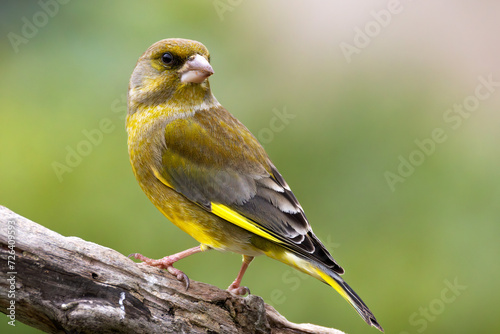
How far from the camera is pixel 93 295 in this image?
297 centimetres

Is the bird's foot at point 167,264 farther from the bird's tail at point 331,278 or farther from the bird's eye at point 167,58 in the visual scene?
the bird's eye at point 167,58

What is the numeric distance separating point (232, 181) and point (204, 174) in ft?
0.54

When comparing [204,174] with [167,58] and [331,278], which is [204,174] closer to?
[167,58]

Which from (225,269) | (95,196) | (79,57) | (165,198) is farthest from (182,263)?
(79,57)

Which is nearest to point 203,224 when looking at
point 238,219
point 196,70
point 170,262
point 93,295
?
point 238,219

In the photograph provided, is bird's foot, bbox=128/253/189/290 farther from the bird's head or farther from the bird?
the bird's head

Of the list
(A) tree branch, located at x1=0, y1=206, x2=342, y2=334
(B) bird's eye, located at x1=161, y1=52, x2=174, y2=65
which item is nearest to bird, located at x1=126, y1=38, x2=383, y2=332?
(B) bird's eye, located at x1=161, y1=52, x2=174, y2=65

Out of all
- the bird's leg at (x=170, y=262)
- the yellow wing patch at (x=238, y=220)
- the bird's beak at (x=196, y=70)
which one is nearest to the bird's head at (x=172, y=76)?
the bird's beak at (x=196, y=70)

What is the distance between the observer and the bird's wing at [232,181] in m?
3.28

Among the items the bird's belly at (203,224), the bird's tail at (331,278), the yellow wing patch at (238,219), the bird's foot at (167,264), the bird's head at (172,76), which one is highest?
the bird's head at (172,76)

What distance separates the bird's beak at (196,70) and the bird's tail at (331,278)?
107cm

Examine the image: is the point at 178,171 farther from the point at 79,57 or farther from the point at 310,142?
the point at 79,57

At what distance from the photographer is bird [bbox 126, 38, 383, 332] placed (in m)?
3.29

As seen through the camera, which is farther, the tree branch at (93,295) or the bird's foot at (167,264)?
the bird's foot at (167,264)
